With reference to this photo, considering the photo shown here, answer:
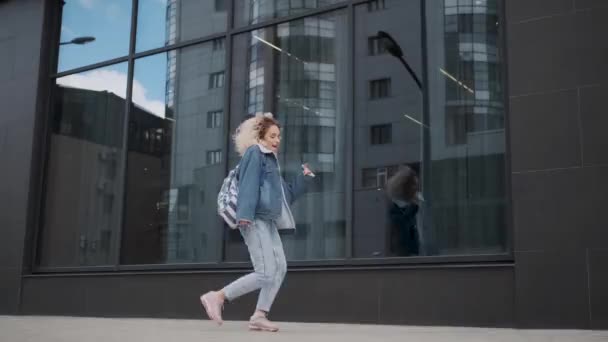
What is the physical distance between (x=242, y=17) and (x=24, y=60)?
3626mm

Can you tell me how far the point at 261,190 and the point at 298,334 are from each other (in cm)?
119

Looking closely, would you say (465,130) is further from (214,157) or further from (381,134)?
(214,157)

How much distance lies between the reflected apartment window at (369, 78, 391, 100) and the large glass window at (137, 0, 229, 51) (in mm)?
2367

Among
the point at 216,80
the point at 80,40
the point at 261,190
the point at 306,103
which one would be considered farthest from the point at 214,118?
the point at 261,190

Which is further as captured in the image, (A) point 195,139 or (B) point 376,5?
(A) point 195,139

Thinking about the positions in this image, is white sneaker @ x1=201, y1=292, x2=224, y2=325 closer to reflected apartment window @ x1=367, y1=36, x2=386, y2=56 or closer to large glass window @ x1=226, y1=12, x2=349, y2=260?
large glass window @ x1=226, y1=12, x2=349, y2=260

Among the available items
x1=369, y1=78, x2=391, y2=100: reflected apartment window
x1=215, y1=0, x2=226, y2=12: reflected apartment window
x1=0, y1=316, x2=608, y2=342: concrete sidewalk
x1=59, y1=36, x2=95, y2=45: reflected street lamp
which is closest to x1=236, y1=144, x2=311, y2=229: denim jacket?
x1=0, y1=316, x2=608, y2=342: concrete sidewalk

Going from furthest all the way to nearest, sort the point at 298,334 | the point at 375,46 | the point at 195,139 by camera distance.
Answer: the point at 195,139 → the point at 375,46 → the point at 298,334

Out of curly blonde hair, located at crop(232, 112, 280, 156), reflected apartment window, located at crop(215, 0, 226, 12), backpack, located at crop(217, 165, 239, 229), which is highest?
reflected apartment window, located at crop(215, 0, 226, 12)

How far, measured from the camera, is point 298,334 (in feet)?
19.5

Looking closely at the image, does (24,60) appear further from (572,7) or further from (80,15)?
(572,7)

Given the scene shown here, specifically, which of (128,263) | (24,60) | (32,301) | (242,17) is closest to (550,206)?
(242,17)

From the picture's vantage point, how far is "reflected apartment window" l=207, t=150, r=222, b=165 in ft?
29.9

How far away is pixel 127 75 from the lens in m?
10.2
